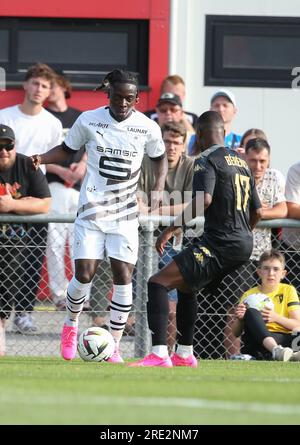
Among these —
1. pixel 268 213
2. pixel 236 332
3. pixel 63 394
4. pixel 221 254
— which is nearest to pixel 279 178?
pixel 268 213

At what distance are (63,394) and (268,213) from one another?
4778mm

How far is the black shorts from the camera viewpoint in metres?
8.88

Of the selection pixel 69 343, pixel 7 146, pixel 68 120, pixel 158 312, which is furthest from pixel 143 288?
pixel 68 120

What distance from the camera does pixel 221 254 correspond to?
8969 millimetres

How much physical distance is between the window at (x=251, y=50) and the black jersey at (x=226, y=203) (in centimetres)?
527

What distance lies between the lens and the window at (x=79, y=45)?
46.9 feet

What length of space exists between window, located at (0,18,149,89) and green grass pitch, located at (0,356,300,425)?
19.9 ft

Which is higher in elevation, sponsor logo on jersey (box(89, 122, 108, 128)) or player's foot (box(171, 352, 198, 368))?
sponsor logo on jersey (box(89, 122, 108, 128))

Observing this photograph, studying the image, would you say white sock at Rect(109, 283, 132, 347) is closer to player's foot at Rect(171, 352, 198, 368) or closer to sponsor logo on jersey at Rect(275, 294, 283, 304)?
player's foot at Rect(171, 352, 198, 368)

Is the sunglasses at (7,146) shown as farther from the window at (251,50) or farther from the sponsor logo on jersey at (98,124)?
the window at (251,50)

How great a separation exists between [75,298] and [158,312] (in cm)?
108

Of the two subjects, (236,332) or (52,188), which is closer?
(236,332)

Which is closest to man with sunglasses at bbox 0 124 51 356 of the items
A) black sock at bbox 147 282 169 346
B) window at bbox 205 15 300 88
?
black sock at bbox 147 282 169 346
